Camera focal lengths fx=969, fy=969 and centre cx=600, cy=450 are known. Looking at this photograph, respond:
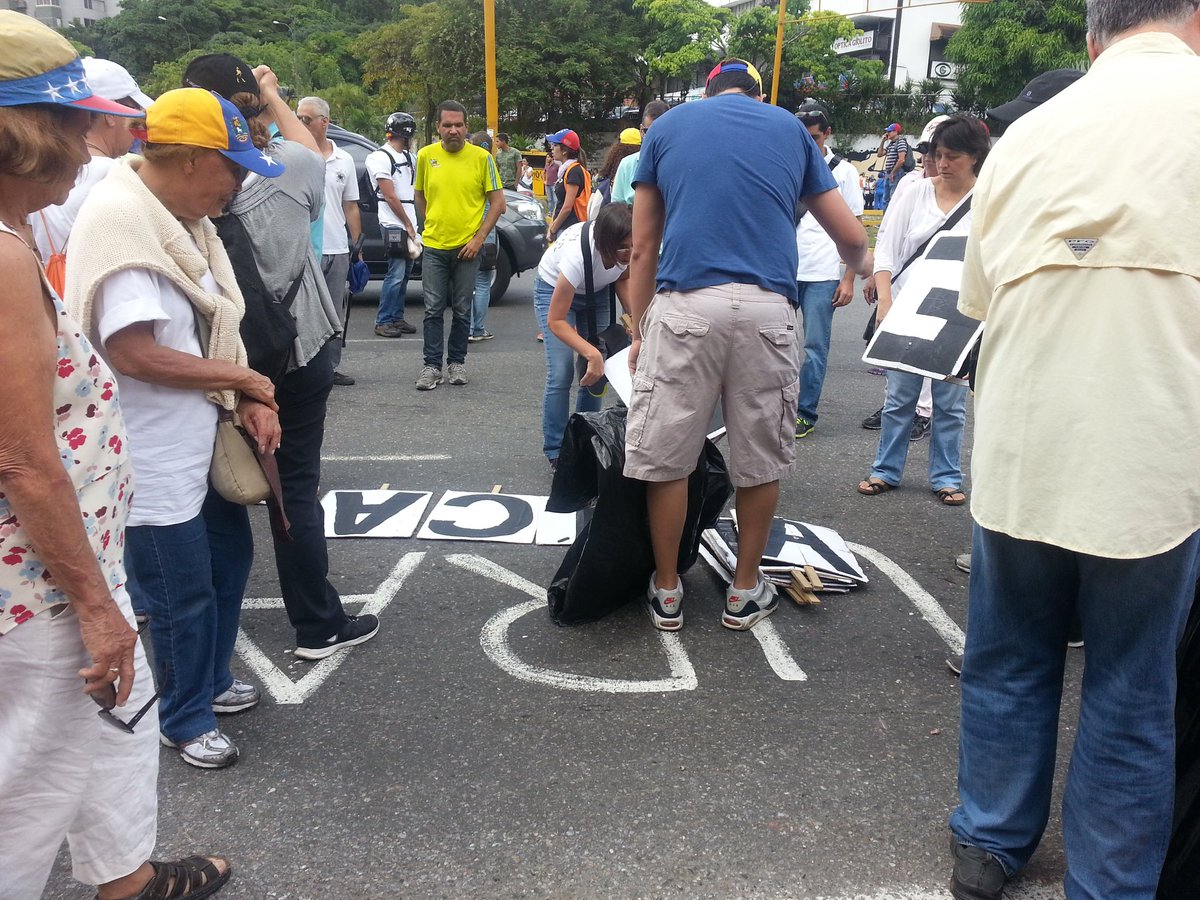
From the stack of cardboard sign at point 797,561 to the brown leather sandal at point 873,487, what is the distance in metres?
0.88

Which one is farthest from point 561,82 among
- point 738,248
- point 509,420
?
point 738,248

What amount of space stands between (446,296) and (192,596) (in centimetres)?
471

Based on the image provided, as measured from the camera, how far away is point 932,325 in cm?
330

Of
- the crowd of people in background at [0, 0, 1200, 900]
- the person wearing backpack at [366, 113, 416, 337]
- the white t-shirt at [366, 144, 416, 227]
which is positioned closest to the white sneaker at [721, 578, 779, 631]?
the crowd of people in background at [0, 0, 1200, 900]

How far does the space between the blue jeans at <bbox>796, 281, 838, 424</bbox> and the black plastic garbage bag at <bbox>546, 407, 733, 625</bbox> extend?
239 centimetres

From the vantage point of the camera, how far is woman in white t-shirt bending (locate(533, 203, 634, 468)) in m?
4.07

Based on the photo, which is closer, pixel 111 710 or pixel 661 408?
pixel 111 710

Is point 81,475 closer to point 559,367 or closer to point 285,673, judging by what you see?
point 285,673

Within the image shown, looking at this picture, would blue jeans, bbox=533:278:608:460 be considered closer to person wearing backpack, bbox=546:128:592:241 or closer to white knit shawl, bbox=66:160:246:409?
white knit shawl, bbox=66:160:246:409

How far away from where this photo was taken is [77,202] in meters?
3.33

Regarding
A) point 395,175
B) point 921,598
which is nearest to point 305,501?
point 921,598

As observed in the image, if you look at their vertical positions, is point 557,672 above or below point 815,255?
below

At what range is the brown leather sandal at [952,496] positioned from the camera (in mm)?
4699

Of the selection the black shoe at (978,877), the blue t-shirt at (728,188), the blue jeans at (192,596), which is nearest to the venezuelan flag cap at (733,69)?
the blue t-shirt at (728,188)
